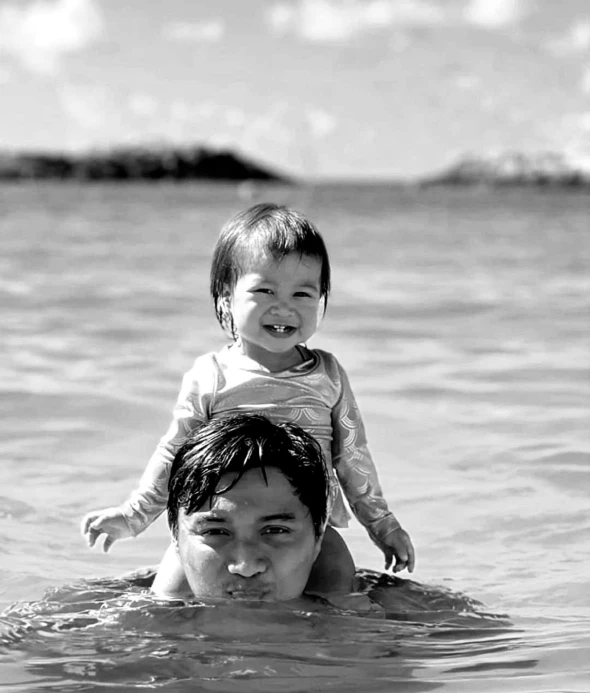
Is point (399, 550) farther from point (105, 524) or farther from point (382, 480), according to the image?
point (382, 480)

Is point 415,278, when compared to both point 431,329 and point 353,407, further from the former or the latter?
point 353,407

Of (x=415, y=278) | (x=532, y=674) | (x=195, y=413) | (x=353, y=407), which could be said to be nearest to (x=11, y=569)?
(x=195, y=413)

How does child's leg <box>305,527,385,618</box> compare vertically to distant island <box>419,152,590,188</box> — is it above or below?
below

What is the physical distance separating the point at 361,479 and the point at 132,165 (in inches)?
5468

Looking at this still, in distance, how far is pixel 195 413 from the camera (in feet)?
11.2

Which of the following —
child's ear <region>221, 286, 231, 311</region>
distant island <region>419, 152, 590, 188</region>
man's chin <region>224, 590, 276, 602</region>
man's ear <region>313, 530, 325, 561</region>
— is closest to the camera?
man's chin <region>224, 590, 276, 602</region>

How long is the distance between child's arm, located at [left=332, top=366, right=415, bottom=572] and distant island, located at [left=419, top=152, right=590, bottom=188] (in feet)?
461

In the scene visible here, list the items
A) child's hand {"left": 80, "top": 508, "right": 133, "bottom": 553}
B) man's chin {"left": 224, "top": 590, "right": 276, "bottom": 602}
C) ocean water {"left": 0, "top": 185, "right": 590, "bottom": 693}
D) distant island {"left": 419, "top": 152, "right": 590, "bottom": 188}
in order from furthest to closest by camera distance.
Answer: distant island {"left": 419, "top": 152, "right": 590, "bottom": 188}
child's hand {"left": 80, "top": 508, "right": 133, "bottom": 553}
man's chin {"left": 224, "top": 590, "right": 276, "bottom": 602}
ocean water {"left": 0, "top": 185, "right": 590, "bottom": 693}

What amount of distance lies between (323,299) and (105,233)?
66.1ft

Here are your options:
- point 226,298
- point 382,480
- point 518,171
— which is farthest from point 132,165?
point 226,298

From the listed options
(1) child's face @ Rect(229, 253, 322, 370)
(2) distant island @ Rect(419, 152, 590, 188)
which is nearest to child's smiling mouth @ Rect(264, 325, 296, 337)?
(1) child's face @ Rect(229, 253, 322, 370)

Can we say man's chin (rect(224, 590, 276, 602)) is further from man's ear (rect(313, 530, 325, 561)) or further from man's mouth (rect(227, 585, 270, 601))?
man's ear (rect(313, 530, 325, 561))

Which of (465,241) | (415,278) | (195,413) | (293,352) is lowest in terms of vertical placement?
(195,413)

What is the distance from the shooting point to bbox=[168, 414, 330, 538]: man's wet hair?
10.1 ft
